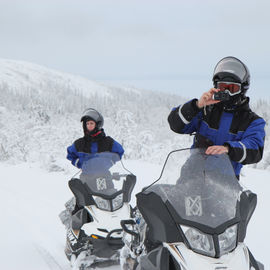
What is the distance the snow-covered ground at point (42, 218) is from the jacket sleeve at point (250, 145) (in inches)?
93.2

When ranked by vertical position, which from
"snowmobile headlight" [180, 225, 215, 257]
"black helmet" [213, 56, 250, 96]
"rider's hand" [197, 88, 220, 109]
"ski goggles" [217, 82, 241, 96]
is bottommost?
"snowmobile headlight" [180, 225, 215, 257]

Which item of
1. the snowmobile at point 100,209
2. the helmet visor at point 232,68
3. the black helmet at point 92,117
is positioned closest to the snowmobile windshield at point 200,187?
the helmet visor at point 232,68

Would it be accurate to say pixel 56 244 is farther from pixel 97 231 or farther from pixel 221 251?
pixel 221 251

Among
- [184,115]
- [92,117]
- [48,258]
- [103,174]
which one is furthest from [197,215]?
[48,258]

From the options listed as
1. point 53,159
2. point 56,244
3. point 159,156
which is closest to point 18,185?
point 53,159

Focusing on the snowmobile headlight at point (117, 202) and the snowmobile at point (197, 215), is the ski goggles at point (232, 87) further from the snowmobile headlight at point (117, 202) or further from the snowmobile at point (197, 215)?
the snowmobile headlight at point (117, 202)

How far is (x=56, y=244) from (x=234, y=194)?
12.4 ft

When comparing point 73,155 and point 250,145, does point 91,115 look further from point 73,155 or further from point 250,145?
point 250,145

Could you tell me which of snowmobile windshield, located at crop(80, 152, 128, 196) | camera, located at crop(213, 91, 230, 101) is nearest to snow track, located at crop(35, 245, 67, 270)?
A: snowmobile windshield, located at crop(80, 152, 128, 196)

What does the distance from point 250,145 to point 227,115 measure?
1.20 ft

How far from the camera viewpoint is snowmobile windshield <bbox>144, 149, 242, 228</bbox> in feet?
7.14

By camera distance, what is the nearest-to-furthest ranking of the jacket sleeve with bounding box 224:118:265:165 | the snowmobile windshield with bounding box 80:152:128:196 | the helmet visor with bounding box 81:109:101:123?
the jacket sleeve with bounding box 224:118:265:165
the snowmobile windshield with bounding box 80:152:128:196
the helmet visor with bounding box 81:109:101:123

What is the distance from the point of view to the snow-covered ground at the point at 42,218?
474 cm

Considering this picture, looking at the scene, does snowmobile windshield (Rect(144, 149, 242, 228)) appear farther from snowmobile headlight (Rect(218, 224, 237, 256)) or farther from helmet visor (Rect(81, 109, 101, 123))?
helmet visor (Rect(81, 109, 101, 123))
